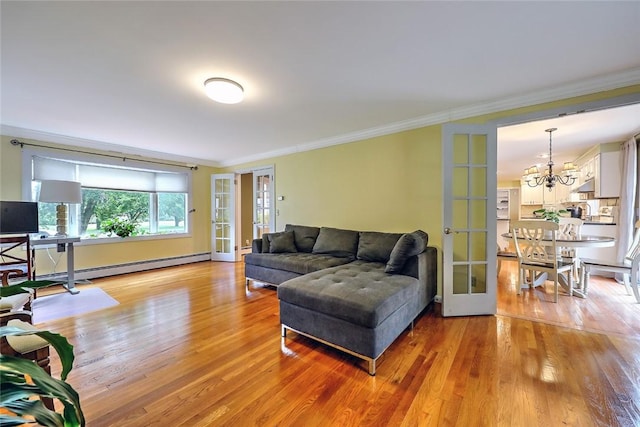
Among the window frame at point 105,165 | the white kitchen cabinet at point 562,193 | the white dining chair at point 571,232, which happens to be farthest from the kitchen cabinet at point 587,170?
the window frame at point 105,165

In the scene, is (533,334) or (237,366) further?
(533,334)

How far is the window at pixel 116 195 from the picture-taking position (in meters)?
4.07

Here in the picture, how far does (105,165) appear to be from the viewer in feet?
15.0

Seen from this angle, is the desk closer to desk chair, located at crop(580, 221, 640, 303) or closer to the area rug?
the area rug

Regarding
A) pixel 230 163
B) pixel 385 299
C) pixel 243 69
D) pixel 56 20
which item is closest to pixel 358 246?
pixel 385 299

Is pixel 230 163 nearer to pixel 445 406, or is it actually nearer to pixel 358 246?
pixel 358 246

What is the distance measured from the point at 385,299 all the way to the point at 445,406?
0.70m

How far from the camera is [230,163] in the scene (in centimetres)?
597

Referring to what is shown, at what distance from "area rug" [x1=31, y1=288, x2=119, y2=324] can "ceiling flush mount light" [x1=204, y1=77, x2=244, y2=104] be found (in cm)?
281

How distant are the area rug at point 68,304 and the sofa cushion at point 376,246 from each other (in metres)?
3.16

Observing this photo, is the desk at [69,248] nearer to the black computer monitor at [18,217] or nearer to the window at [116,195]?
the black computer monitor at [18,217]

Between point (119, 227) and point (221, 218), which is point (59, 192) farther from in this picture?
point (221, 218)

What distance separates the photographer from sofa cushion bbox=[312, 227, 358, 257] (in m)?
3.61

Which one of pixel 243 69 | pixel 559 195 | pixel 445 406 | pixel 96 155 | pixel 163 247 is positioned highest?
pixel 243 69
